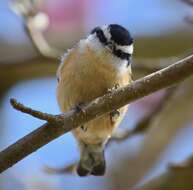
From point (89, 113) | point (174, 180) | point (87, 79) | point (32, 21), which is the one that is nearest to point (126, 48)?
point (87, 79)

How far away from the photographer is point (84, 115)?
4.43 ft

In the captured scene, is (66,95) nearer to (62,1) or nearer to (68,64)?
(68,64)

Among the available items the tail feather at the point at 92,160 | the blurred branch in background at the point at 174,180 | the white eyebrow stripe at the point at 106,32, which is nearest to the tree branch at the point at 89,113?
the white eyebrow stripe at the point at 106,32

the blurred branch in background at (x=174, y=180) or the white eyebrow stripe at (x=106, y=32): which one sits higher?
the white eyebrow stripe at (x=106, y=32)

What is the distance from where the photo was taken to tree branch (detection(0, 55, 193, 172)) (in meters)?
1.29

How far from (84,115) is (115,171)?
0.93 metres

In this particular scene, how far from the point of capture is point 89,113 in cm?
136

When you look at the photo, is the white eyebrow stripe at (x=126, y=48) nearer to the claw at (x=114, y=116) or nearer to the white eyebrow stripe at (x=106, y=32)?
the white eyebrow stripe at (x=106, y=32)

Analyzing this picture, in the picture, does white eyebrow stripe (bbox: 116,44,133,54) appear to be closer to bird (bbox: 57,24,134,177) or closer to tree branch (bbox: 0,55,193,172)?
bird (bbox: 57,24,134,177)

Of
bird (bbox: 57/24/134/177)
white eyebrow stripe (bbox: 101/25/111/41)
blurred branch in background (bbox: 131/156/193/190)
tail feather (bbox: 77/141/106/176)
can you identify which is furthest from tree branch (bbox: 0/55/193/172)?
tail feather (bbox: 77/141/106/176)

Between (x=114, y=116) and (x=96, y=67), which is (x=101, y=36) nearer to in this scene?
(x=96, y=67)

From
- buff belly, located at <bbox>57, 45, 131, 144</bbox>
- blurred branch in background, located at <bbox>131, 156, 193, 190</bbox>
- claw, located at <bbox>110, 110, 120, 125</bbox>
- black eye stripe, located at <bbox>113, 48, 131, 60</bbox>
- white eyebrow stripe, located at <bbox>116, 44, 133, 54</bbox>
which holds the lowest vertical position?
blurred branch in background, located at <bbox>131, 156, 193, 190</bbox>

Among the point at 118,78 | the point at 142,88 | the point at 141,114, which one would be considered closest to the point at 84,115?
the point at 142,88

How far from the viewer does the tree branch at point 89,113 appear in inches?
50.8
